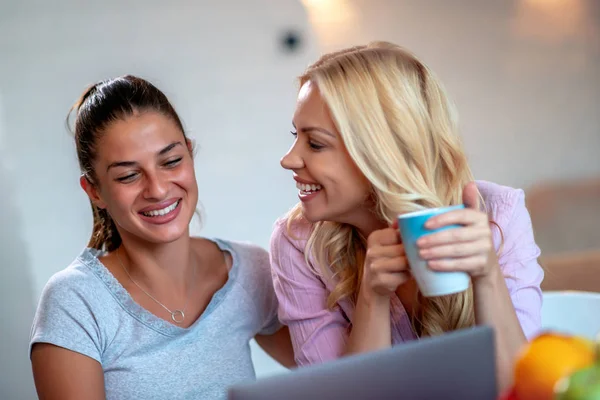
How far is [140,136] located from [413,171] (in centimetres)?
61

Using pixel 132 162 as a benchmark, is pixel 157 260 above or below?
below

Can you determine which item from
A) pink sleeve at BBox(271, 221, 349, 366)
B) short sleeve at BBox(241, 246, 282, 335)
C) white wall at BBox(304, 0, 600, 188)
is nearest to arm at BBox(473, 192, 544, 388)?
pink sleeve at BBox(271, 221, 349, 366)

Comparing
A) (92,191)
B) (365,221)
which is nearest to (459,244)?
(365,221)

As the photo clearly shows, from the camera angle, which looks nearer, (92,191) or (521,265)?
(521,265)

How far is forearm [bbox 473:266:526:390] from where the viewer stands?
128cm

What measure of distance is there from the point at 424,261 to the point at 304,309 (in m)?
0.64

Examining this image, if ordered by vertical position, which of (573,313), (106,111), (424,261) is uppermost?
(106,111)

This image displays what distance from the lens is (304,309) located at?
1.70m

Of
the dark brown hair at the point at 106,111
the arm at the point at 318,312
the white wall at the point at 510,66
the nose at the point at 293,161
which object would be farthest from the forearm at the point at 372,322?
the white wall at the point at 510,66

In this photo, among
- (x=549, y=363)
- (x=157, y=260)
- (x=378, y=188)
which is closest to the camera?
(x=549, y=363)

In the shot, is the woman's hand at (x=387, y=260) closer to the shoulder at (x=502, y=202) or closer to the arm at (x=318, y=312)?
the arm at (x=318, y=312)

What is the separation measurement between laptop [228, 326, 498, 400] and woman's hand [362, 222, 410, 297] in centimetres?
45

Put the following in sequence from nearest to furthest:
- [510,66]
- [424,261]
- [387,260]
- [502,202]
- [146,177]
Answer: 1. [424,261]
2. [387,260]
3. [502,202]
4. [146,177]
5. [510,66]

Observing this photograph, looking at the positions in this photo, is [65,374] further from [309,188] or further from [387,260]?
[387,260]
